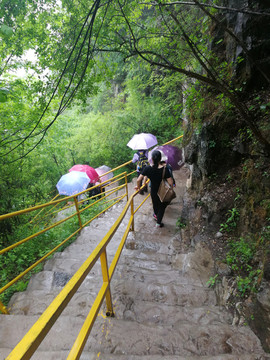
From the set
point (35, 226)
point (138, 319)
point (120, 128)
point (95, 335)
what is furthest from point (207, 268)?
point (120, 128)

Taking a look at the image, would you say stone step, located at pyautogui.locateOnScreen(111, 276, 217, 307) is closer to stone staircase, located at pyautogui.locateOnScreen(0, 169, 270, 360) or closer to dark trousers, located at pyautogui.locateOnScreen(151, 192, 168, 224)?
stone staircase, located at pyautogui.locateOnScreen(0, 169, 270, 360)

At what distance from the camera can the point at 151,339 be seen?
1.58 metres

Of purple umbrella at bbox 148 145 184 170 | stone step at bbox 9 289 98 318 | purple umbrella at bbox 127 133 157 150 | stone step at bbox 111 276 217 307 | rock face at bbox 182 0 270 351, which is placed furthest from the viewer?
purple umbrella at bbox 148 145 184 170

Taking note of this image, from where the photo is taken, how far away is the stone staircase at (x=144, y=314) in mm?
1526

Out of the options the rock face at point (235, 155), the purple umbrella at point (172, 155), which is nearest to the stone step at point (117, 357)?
the rock face at point (235, 155)

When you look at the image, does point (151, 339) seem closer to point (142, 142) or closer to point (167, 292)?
point (167, 292)

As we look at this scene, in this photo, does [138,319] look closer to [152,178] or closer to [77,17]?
[152,178]

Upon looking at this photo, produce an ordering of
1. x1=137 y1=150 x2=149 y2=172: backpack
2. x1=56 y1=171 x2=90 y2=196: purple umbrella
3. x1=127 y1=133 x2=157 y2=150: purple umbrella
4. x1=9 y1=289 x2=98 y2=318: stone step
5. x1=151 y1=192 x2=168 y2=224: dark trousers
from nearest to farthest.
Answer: x1=9 y1=289 x2=98 y2=318: stone step, x1=151 y1=192 x2=168 y2=224: dark trousers, x1=137 y1=150 x2=149 y2=172: backpack, x1=127 y1=133 x2=157 y2=150: purple umbrella, x1=56 y1=171 x2=90 y2=196: purple umbrella

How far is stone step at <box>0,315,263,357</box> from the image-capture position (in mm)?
1524

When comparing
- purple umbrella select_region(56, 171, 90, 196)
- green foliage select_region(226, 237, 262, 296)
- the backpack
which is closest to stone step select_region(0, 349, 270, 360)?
green foliage select_region(226, 237, 262, 296)

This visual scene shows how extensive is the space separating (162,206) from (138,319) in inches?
103

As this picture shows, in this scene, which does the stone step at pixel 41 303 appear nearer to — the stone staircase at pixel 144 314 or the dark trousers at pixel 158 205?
the stone staircase at pixel 144 314

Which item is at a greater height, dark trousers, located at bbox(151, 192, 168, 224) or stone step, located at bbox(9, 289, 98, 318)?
dark trousers, located at bbox(151, 192, 168, 224)

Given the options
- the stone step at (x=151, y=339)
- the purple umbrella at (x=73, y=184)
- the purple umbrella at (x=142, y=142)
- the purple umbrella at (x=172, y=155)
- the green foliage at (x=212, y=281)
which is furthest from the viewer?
the purple umbrella at (x=73, y=184)
